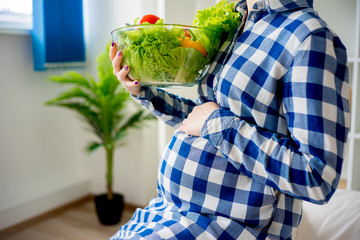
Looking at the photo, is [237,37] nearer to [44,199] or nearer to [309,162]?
[309,162]

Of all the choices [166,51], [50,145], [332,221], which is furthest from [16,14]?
[332,221]

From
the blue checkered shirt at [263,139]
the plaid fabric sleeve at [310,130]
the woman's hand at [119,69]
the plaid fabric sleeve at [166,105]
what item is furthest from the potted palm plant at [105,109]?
the plaid fabric sleeve at [310,130]

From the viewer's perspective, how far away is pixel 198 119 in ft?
3.10

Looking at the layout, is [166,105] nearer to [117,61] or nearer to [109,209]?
[117,61]

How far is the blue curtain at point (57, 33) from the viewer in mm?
2527

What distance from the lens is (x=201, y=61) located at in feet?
3.21

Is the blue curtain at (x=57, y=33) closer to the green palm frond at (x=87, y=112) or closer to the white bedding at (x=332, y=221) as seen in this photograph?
the green palm frond at (x=87, y=112)

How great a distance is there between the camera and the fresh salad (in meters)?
0.92

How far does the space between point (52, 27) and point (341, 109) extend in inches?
90.6

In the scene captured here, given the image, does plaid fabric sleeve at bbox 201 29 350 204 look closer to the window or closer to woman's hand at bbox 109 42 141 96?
woman's hand at bbox 109 42 141 96

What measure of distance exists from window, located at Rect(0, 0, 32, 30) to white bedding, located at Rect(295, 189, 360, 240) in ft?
7.07

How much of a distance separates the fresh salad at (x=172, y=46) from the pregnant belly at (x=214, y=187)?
0.19 metres

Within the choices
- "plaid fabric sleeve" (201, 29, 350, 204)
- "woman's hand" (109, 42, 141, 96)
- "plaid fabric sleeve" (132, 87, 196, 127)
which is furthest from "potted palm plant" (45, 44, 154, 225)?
"plaid fabric sleeve" (201, 29, 350, 204)

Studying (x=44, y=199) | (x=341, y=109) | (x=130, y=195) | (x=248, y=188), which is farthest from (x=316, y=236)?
(x=44, y=199)
